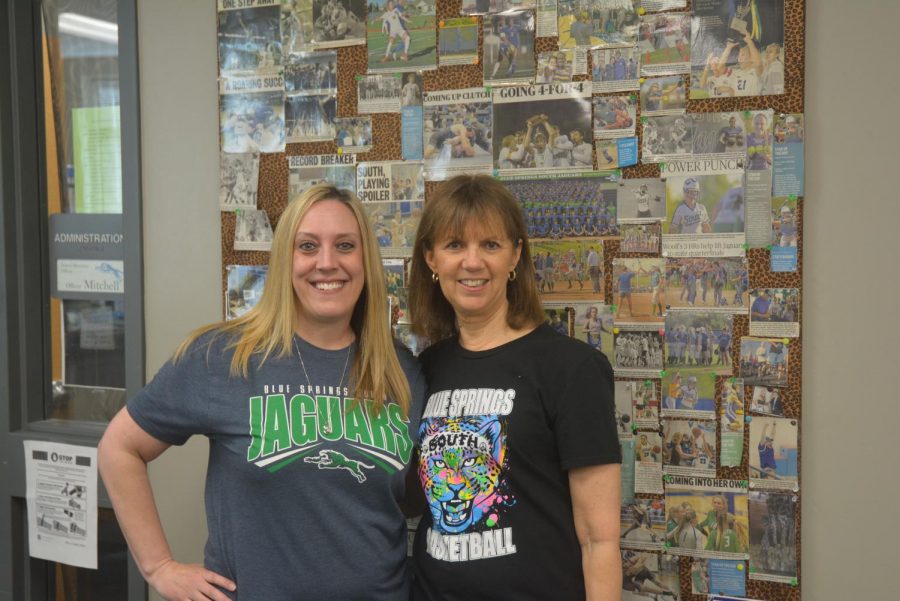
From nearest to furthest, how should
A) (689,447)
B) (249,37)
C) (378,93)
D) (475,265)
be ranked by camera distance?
(475,265) → (689,447) → (378,93) → (249,37)

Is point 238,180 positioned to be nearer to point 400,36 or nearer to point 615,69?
point 400,36

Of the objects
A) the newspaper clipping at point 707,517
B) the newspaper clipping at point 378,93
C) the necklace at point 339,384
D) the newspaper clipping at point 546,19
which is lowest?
the newspaper clipping at point 707,517

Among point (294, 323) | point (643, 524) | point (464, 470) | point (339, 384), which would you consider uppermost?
point (294, 323)

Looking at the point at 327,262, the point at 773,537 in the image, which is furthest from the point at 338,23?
the point at 773,537

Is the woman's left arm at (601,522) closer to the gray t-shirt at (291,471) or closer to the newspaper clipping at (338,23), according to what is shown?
the gray t-shirt at (291,471)

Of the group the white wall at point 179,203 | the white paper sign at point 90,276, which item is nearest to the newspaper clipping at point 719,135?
the white wall at point 179,203

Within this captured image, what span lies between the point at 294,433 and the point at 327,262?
0.37 m

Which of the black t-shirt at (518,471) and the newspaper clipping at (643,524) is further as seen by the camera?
the newspaper clipping at (643,524)

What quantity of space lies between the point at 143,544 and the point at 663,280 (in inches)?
53.4

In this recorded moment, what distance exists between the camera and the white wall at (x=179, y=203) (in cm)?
216

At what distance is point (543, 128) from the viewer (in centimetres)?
184

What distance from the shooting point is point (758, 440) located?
5.59 feet

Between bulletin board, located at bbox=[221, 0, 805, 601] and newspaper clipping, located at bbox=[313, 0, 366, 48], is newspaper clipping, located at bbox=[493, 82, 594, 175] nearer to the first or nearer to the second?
bulletin board, located at bbox=[221, 0, 805, 601]

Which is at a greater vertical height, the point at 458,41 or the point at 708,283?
the point at 458,41
